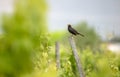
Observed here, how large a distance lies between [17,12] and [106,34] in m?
11.2

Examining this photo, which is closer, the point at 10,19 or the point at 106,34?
the point at 10,19

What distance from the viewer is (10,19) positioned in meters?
2.65

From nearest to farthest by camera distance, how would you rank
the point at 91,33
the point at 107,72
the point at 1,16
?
the point at 1,16 < the point at 107,72 < the point at 91,33

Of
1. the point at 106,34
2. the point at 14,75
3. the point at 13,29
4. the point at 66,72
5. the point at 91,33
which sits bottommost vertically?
the point at 14,75

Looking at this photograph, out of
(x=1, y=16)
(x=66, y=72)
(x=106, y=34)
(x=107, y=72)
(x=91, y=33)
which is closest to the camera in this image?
(x=1, y=16)

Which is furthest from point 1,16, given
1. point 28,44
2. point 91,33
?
point 91,33

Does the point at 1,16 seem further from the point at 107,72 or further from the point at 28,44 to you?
the point at 107,72

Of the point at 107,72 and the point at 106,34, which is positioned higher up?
the point at 106,34

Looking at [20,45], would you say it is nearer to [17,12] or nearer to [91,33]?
[17,12]

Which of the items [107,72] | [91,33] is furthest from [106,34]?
[91,33]

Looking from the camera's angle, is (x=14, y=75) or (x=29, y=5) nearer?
(x=29, y=5)

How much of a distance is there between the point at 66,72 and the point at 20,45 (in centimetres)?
814

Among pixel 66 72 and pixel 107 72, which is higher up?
pixel 66 72

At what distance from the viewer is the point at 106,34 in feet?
45.0
